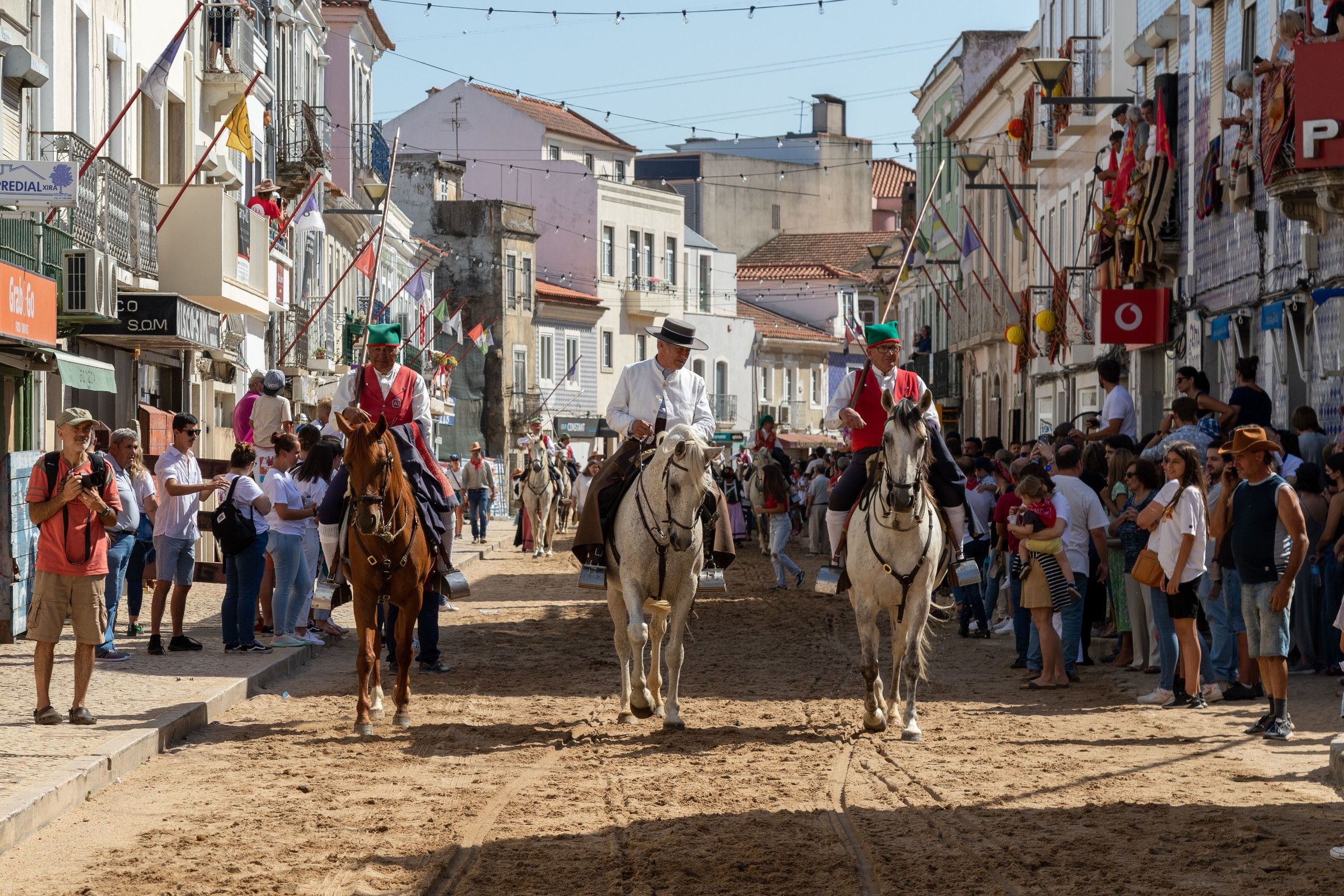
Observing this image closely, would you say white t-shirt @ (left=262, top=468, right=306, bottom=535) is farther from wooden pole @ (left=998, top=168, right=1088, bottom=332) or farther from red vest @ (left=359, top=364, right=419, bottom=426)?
wooden pole @ (left=998, top=168, right=1088, bottom=332)

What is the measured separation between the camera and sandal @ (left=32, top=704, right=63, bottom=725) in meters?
11.2

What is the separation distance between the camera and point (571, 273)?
244 feet

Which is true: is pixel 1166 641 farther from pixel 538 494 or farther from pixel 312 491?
pixel 538 494

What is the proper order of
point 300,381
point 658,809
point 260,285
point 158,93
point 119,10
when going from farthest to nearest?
point 300,381, point 260,285, point 119,10, point 158,93, point 658,809

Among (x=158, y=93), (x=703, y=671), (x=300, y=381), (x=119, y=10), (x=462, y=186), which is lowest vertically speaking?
(x=703, y=671)

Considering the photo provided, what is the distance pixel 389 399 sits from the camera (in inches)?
504

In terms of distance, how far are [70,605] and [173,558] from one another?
13.9ft

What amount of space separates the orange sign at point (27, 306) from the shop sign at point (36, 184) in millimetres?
718

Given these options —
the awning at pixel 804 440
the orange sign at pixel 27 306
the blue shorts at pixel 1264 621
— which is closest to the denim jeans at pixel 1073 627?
the blue shorts at pixel 1264 621

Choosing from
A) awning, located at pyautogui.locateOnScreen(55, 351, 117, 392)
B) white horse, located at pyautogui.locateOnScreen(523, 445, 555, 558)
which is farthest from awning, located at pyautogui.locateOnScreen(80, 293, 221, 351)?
white horse, located at pyautogui.locateOnScreen(523, 445, 555, 558)

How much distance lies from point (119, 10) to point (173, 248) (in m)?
3.58

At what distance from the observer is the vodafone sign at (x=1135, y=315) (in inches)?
1049

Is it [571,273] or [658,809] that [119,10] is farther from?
[571,273]

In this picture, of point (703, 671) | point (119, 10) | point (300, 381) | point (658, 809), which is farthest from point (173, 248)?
point (658, 809)
